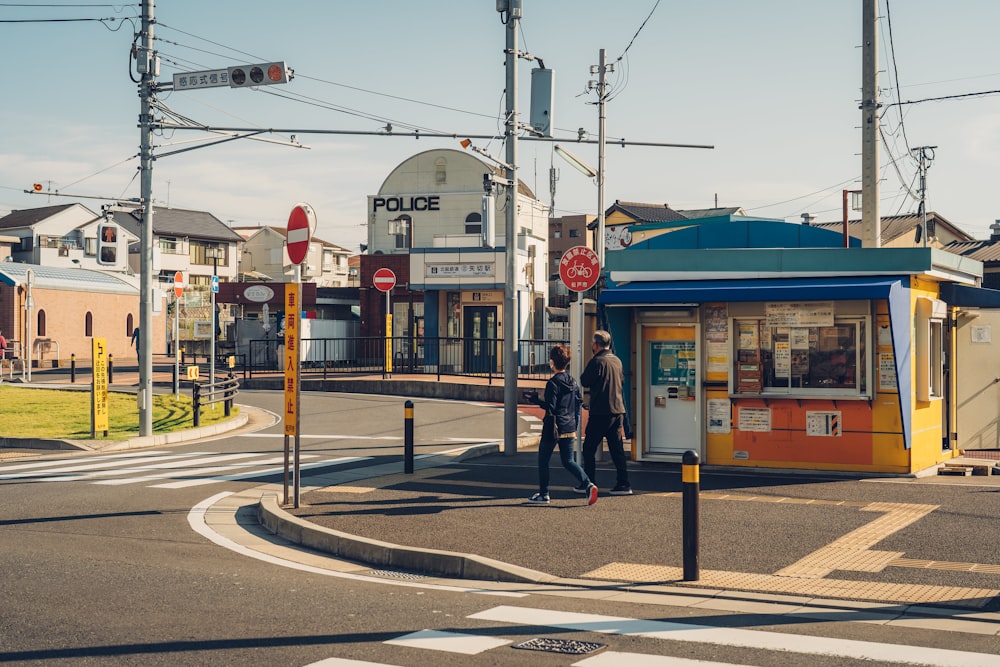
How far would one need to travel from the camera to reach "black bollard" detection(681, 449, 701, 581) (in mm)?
7719

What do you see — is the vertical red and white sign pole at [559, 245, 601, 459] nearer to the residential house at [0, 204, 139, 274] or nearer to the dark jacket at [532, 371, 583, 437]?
the dark jacket at [532, 371, 583, 437]

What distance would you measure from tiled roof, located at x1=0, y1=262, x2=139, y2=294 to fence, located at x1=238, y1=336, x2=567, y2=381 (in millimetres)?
11799

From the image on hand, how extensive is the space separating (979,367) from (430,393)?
17164mm

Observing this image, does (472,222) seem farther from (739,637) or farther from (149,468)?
(739,637)

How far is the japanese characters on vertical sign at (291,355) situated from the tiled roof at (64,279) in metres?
38.0

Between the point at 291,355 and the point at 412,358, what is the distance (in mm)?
23354

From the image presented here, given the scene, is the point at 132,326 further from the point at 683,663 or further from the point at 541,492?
the point at 683,663

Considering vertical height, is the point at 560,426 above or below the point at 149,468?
above

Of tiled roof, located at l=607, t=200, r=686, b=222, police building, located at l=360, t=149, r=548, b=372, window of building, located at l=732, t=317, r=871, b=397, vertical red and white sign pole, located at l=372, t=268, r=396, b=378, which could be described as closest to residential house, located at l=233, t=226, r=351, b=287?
tiled roof, located at l=607, t=200, r=686, b=222

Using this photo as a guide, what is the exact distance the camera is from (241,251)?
295ft

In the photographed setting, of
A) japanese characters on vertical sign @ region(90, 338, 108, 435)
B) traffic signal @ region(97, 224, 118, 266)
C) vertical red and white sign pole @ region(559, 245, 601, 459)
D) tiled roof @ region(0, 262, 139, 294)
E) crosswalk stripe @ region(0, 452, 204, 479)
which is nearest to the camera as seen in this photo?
vertical red and white sign pole @ region(559, 245, 601, 459)

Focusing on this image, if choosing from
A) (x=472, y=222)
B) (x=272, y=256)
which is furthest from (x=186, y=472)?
(x=272, y=256)

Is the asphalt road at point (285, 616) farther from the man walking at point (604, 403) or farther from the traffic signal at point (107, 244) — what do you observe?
the traffic signal at point (107, 244)

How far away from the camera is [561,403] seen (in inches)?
451
